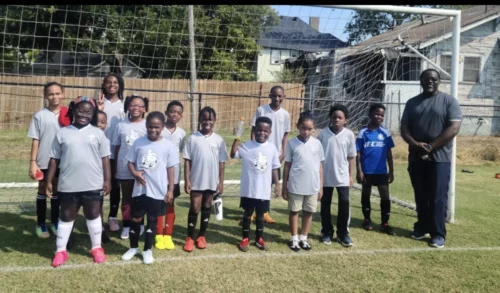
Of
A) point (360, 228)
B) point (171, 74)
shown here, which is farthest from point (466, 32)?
point (360, 228)

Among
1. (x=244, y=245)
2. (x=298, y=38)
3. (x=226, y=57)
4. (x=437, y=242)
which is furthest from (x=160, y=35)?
(x=437, y=242)

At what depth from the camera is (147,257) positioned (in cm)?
426

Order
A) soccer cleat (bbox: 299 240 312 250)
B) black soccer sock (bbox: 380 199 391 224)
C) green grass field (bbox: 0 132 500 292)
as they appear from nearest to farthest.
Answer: green grass field (bbox: 0 132 500 292) < soccer cleat (bbox: 299 240 312 250) < black soccer sock (bbox: 380 199 391 224)

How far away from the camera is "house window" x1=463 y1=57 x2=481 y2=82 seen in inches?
763

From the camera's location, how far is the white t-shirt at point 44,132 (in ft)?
15.3

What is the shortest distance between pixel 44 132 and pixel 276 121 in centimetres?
273

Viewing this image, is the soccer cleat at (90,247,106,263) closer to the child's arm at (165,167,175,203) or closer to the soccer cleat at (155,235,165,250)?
the soccer cleat at (155,235,165,250)

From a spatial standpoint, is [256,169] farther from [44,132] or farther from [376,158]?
[44,132]

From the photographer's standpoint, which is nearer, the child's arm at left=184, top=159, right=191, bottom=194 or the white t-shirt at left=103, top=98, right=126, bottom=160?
the child's arm at left=184, top=159, right=191, bottom=194

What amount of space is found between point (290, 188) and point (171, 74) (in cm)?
602

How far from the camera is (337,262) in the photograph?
4430mm

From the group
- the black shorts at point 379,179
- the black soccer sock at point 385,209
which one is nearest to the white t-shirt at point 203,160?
the black shorts at point 379,179

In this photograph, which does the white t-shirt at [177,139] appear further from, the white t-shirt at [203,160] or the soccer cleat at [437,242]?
the soccer cleat at [437,242]

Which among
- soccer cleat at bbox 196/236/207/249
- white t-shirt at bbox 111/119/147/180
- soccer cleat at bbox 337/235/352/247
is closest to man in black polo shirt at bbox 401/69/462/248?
soccer cleat at bbox 337/235/352/247
